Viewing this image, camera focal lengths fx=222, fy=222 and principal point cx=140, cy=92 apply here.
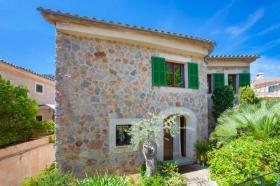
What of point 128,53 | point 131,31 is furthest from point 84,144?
point 131,31

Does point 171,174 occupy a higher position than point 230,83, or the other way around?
point 230,83

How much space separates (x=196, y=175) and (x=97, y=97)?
215 inches

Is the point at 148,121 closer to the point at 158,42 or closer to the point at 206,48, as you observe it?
the point at 158,42

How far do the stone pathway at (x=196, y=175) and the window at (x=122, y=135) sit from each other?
9.82 ft

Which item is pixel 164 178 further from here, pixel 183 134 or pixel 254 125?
pixel 183 134

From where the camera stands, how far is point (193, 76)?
12.4 m

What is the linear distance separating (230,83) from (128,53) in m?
9.54

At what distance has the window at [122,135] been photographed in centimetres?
1019

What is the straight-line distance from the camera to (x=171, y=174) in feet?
29.1

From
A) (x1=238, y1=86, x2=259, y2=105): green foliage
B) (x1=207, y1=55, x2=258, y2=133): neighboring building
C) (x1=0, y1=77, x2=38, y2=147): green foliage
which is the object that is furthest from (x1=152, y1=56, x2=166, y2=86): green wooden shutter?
(x1=0, y1=77, x2=38, y2=147): green foliage

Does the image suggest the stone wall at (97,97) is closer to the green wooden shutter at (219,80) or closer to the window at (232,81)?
the green wooden shutter at (219,80)

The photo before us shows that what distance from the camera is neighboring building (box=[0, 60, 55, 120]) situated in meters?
16.2

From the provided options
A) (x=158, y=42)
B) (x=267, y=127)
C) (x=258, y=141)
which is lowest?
(x=258, y=141)

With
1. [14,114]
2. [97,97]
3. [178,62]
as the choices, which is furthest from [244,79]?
[14,114]
